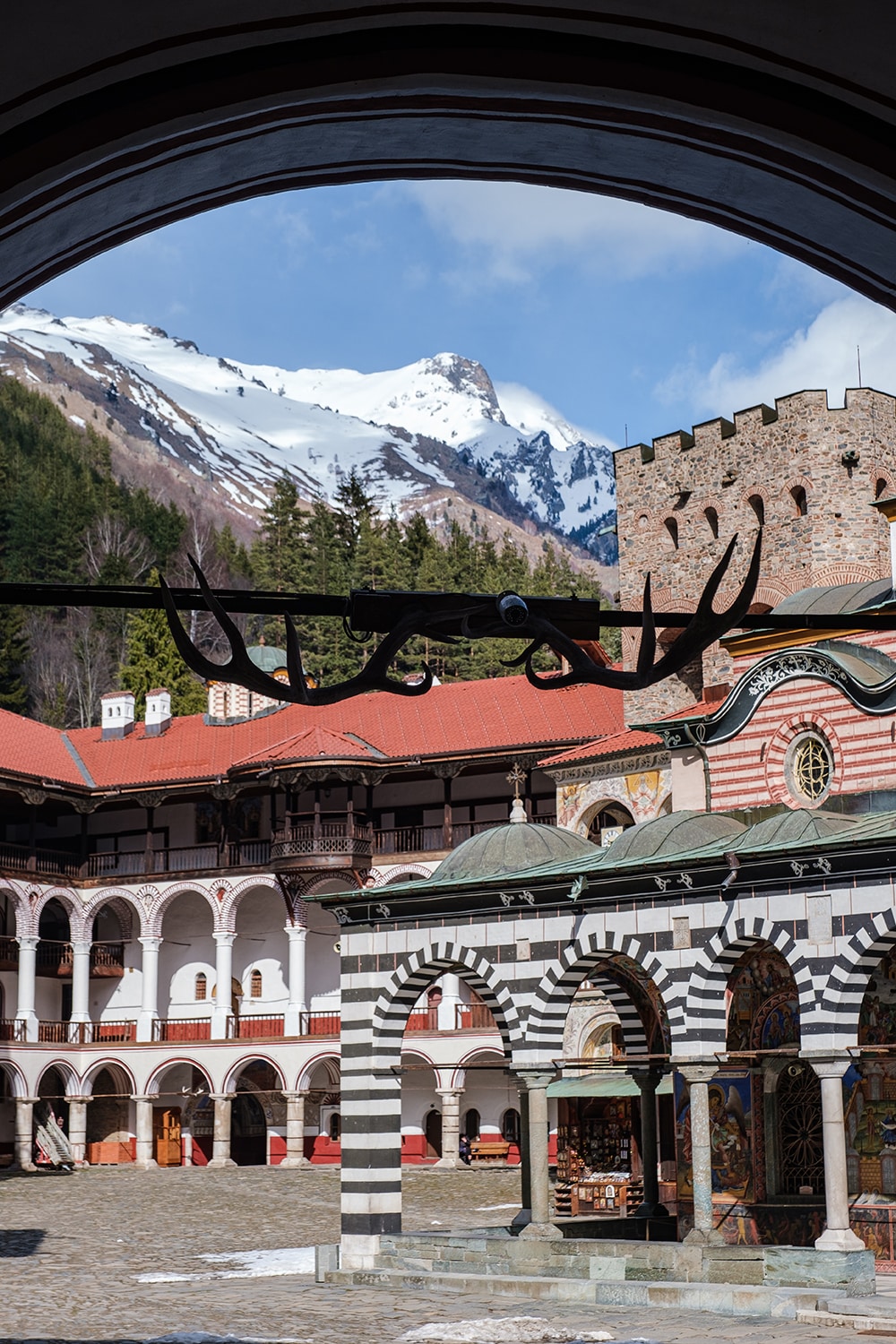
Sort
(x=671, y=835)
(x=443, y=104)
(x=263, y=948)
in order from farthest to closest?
1. (x=263, y=948)
2. (x=671, y=835)
3. (x=443, y=104)

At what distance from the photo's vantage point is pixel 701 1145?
17531 mm

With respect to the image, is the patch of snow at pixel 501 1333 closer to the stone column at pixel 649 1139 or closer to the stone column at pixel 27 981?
the stone column at pixel 649 1139

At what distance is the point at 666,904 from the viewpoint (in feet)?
60.0

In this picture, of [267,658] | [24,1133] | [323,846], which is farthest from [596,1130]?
[267,658]

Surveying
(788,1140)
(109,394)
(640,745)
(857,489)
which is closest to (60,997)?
(640,745)

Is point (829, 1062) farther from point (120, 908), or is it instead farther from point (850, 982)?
point (120, 908)

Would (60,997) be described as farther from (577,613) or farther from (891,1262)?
(577,613)

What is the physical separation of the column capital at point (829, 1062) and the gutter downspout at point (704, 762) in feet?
22.1

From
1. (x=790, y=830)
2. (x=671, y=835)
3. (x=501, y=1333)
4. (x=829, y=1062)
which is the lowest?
(x=501, y=1333)

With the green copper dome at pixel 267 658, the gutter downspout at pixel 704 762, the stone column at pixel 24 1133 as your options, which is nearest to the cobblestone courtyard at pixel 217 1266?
the stone column at pixel 24 1133

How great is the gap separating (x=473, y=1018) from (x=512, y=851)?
17.7 m

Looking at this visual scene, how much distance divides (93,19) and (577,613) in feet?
6.80

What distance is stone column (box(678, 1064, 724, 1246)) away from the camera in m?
17.1

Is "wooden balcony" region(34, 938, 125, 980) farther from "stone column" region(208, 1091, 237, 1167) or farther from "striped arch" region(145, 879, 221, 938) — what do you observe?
"stone column" region(208, 1091, 237, 1167)
